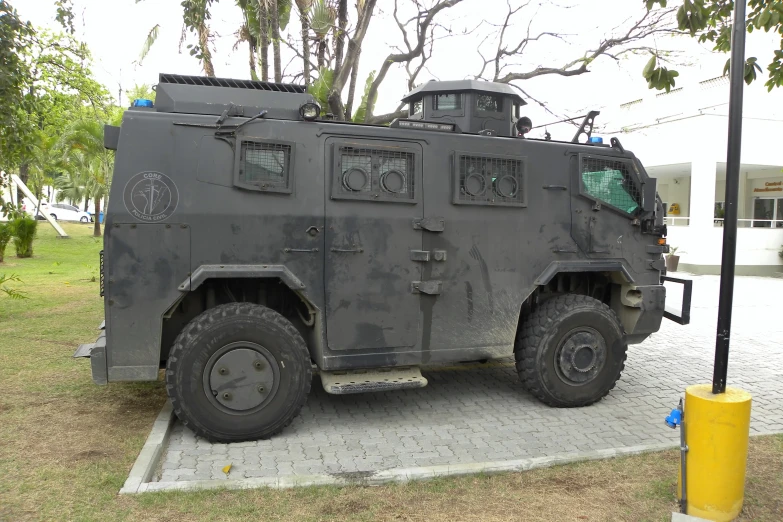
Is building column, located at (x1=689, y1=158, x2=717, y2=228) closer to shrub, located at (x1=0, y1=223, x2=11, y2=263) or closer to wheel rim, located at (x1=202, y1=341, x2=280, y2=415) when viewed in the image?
wheel rim, located at (x1=202, y1=341, x2=280, y2=415)

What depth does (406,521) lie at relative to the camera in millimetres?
3707

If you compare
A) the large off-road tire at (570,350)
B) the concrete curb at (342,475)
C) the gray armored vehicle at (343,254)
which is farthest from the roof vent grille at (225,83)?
the large off-road tire at (570,350)

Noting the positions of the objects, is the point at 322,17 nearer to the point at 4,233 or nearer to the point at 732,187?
the point at 732,187

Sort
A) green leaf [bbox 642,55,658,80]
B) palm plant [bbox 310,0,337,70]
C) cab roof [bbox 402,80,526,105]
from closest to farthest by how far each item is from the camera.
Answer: green leaf [bbox 642,55,658,80], cab roof [bbox 402,80,526,105], palm plant [bbox 310,0,337,70]

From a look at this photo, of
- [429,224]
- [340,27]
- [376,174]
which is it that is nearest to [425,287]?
[429,224]

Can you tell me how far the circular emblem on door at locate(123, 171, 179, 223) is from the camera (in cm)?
463

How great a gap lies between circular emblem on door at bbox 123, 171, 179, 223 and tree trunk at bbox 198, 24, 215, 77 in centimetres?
820

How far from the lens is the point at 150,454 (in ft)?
14.5

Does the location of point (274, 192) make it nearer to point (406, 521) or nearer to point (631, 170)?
point (406, 521)

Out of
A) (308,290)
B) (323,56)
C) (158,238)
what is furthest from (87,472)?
(323,56)

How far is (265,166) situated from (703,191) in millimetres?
17947

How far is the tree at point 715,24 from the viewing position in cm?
425

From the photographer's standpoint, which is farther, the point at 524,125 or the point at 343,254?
the point at 524,125

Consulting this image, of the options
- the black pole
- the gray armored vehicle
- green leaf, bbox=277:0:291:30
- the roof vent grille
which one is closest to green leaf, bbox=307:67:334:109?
green leaf, bbox=277:0:291:30
